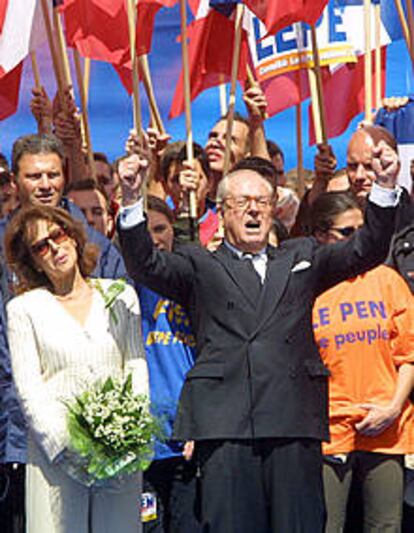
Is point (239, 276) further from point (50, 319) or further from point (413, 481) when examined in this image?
point (413, 481)

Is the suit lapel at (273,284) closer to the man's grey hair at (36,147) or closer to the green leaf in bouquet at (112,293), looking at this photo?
the green leaf in bouquet at (112,293)

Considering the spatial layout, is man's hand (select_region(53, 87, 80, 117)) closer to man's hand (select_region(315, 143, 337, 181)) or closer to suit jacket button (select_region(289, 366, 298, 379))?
man's hand (select_region(315, 143, 337, 181))

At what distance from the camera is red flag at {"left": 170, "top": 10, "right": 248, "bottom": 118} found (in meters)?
8.55

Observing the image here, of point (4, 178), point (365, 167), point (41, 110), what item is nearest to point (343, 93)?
point (41, 110)

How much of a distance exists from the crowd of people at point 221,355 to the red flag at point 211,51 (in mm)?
2317

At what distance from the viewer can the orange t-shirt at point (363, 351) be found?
611 cm

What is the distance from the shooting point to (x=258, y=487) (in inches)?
212

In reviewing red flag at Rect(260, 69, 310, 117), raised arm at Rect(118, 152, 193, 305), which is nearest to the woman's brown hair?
raised arm at Rect(118, 152, 193, 305)

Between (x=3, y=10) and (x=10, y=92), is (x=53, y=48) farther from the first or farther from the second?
(x=10, y=92)

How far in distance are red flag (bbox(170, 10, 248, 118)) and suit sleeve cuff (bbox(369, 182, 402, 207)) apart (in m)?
3.19

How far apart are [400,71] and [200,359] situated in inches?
233

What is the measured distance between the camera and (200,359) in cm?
554

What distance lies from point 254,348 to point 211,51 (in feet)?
11.8

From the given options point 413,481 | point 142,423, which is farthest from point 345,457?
point 142,423
